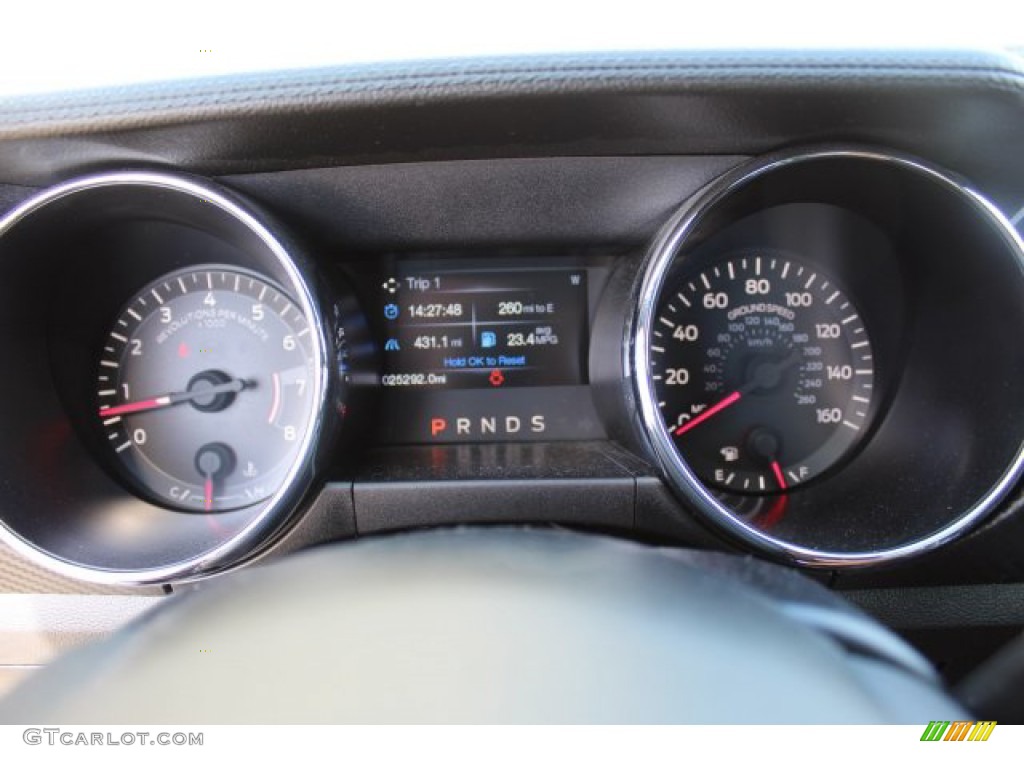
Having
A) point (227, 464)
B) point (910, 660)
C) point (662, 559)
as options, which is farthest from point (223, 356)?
point (910, 660)

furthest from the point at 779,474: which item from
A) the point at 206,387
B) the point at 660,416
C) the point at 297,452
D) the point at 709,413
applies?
the point at 206,387

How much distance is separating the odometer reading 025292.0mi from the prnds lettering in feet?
0.96

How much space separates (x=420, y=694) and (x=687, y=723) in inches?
10.5

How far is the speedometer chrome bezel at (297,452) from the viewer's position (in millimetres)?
1516

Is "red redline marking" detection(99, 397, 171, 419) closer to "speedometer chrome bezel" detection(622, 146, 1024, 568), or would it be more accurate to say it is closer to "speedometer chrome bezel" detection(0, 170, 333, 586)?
"speedometer chrome bezel" detection(0, 170, 333, 586)

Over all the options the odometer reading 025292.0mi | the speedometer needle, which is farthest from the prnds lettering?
the speedometer needle

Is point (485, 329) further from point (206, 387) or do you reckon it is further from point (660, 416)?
point (206, 387)

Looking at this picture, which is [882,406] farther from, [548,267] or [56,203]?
[56,203]

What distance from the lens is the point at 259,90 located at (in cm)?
128

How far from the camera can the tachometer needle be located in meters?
1.83

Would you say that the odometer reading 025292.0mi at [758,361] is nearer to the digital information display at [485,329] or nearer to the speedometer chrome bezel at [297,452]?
the digital information display at [485,329]

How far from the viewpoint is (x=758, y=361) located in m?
1.83

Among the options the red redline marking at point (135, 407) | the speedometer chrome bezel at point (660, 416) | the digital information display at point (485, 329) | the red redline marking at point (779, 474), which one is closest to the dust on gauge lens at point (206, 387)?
the red redline marking at point (135, 407)

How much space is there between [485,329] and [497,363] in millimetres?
83
